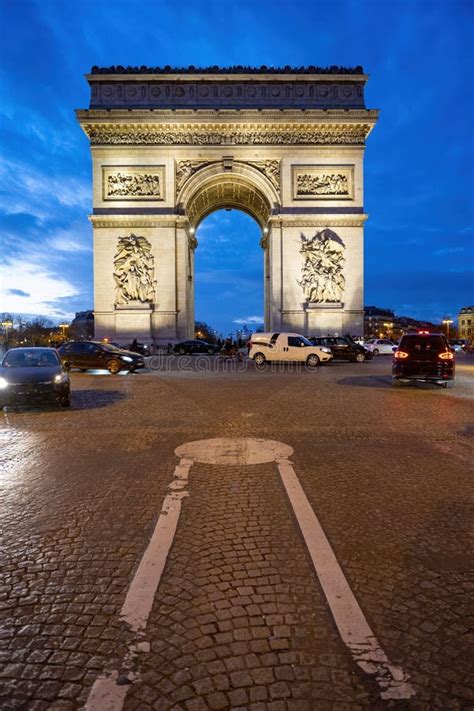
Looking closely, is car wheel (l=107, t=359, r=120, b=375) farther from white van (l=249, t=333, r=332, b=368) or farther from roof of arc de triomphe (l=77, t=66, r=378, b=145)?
roof of arc de triomphe (l=77, t=66, r=378, b=145)

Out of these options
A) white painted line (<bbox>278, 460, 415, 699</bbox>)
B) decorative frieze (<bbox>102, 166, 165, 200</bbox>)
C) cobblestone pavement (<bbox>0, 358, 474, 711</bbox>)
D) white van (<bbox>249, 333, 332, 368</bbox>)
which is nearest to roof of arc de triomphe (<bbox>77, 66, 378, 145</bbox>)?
decorative frieze (<bbox>102, 166, 165, 200</bbox>)

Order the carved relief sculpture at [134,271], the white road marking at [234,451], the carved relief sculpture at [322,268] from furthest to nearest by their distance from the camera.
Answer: the carved relief sculpture at [322,268], the carved relief sculpture at [134,271], the white road marking at [234,451]

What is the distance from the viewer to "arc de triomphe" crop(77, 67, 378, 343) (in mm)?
32531

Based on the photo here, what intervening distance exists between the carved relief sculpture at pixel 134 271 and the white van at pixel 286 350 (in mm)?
12207

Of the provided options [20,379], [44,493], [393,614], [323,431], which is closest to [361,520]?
[393,614]

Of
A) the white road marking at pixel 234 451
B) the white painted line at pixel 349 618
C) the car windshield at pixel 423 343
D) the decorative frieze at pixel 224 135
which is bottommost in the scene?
the white painted line at pixel 349 618

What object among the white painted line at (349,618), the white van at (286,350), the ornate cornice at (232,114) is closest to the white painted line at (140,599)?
the white painted line at (349,618)

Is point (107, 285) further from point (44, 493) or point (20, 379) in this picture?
point (44, 493)

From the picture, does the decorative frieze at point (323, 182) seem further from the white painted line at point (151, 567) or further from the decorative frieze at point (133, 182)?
the white painted line at point (151, 567)

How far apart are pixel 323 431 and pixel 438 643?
16.9 ft

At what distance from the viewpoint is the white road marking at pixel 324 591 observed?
2.08 meters

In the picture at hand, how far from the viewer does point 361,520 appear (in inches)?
156

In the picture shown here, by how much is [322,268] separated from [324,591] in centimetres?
3118

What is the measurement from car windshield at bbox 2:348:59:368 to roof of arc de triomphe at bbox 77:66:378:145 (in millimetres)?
25931
